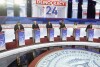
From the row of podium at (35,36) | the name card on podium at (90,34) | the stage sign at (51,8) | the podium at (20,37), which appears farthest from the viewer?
the stage sign at (51,8)

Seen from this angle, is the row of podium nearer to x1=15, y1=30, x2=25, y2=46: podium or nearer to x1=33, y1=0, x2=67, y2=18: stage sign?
x1=15, y1=30, x2=25, y2=46: podium

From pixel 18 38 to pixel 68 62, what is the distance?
111 inches

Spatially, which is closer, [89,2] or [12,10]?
[12,10]

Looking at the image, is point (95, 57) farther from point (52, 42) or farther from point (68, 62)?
point (52, 42)

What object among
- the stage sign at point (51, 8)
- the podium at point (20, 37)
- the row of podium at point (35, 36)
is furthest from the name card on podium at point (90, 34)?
the stage sign at point (51, 8)

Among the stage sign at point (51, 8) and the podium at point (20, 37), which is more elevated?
the stage sign at point (51, 8)

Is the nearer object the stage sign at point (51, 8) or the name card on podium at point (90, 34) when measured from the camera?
the name card on podium at point (90, 34)

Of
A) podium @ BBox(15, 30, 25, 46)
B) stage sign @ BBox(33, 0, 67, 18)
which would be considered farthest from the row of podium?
stage sign @ BBox(33, 0, 67, 18)

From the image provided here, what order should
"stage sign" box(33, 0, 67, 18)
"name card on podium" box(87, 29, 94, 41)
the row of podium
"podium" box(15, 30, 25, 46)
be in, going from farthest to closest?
"stage sign" box(33, 0, 67, 18), "name card on podium" box(87, 29, 94, 41), "podium" box(15, 30, 25, 46), the row of podium

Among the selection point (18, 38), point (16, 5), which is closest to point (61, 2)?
point (16, 5)

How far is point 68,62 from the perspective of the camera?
444cm

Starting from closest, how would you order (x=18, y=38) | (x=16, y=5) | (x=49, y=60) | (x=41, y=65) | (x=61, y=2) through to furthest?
(x=41, y=65) < (x=49, y=60) < (x=18, y=38) < (x=16, y=5) < (x=61, y=2)

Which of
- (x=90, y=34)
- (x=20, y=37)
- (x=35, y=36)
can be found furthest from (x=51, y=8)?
(x=20, y=37)

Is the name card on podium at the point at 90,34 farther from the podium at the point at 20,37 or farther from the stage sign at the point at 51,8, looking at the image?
the stage sign at the point at 51,8
